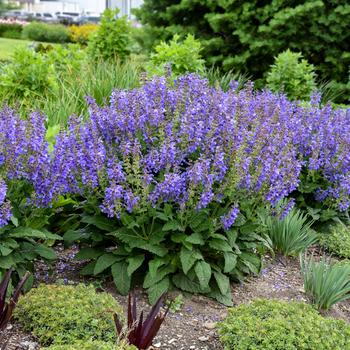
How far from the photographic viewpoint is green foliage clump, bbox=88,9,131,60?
10305 millimetres

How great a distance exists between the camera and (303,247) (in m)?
4.86

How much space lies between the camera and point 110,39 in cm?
1025

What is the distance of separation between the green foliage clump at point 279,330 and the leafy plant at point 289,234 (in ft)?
4.05

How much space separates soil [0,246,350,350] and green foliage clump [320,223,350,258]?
404mm

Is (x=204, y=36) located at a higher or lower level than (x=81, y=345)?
higher

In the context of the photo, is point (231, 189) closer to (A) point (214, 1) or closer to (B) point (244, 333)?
(B) point (244, 333)

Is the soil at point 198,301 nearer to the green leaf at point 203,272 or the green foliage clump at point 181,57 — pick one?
the green leaf at point 203,272

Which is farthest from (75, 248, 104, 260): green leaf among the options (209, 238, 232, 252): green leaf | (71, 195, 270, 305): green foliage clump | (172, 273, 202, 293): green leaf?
(209, 238, 232, 252): green leaf

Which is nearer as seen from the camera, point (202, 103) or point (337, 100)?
point (202, 103)

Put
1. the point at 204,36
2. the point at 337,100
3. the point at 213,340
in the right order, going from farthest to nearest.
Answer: the point at 204,36 → the point at 337,100 → the point at 213,340

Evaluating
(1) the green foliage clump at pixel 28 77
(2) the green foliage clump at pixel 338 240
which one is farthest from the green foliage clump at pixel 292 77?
(2) the green foliage clump at pixel 338 240

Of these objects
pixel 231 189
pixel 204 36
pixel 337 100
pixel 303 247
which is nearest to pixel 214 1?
pixel 204 36

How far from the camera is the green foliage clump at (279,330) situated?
3244 mm

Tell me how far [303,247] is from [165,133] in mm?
1691
